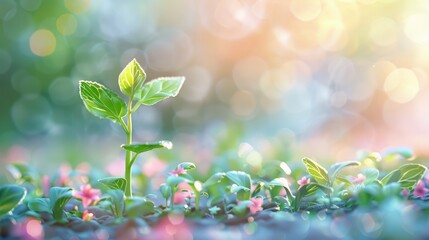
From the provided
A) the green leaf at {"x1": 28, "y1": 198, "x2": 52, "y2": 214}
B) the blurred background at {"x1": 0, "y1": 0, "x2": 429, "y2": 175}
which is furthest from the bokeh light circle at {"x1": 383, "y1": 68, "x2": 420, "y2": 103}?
the green leaf at {"x1": 28, "y1": 198, "x2": 52, "y2": 214}

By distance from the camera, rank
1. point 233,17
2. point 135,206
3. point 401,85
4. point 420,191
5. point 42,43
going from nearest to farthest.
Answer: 1. point 135,206
2. point 420,191
3. point 42,43
4. point 233,17
5. point 401,85

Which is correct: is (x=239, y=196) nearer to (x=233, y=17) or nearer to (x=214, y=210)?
(x=214, y=210)

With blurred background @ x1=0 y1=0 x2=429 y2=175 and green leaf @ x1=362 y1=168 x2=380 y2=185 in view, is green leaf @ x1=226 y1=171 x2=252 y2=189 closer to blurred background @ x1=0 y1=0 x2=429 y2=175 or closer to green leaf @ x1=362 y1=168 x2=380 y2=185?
green leaf @ x1=362 y1=168 x2=380 y2=185

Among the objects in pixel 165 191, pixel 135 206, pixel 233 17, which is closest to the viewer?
pixel 135 206

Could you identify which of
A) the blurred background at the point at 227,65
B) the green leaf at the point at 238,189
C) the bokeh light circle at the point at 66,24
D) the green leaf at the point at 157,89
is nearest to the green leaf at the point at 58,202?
the green leaf at the point at 157,89

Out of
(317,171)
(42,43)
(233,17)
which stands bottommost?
(317,171)

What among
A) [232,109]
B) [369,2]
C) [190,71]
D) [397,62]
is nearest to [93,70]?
[190,71]

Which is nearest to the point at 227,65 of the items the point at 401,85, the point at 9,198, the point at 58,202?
the point at 401,85

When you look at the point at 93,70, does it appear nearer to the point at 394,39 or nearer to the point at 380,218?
the point at 394,39

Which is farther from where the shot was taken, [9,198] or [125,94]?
[125,94]
